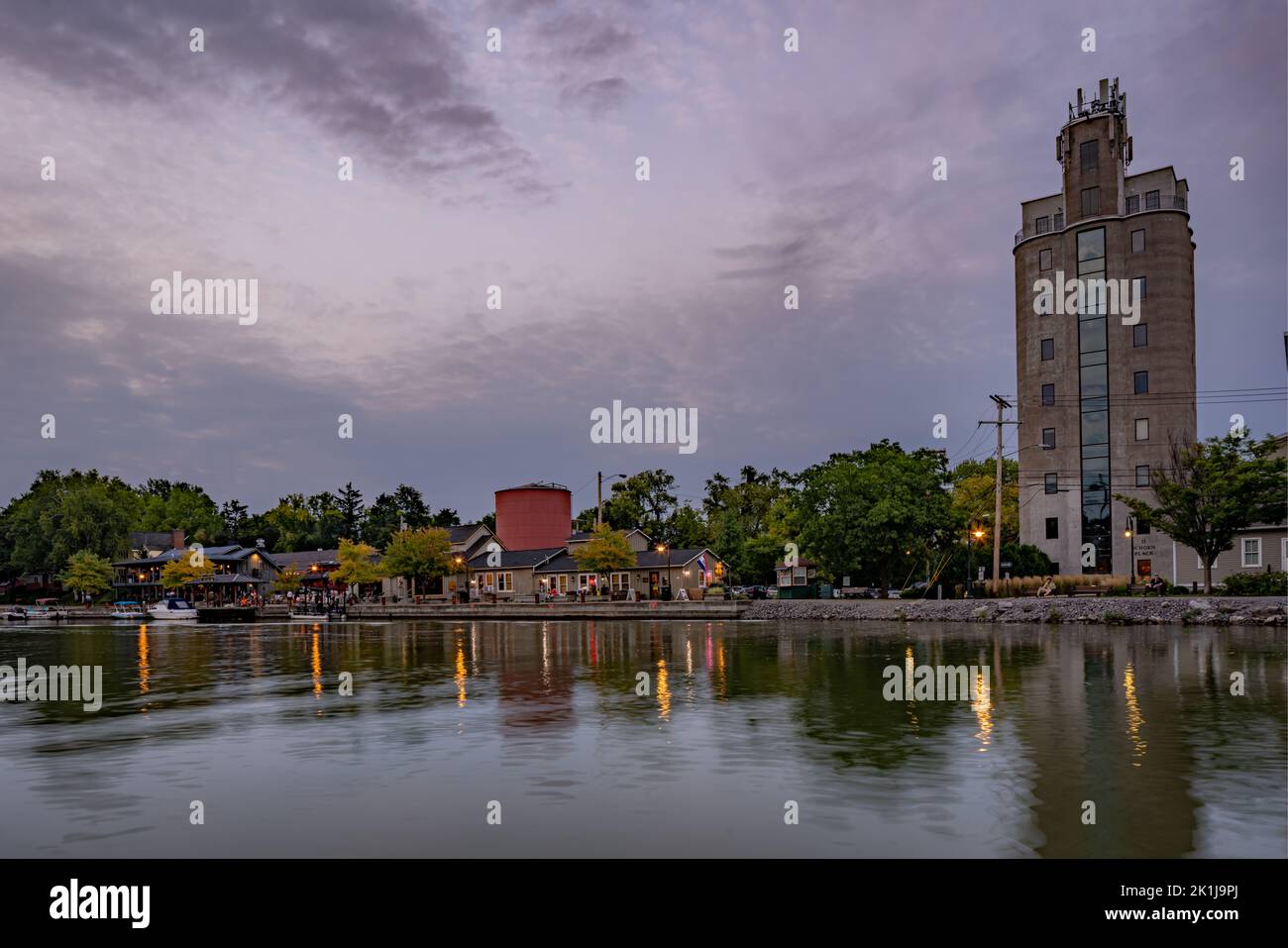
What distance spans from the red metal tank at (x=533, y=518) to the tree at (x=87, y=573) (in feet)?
193

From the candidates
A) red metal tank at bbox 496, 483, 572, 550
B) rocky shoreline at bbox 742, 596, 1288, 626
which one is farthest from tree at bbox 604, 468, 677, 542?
rocky shoreline at bbox 742, 596, 1288, 626

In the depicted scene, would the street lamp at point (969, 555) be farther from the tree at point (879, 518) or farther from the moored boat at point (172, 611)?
the moored boat at point (172, 611)

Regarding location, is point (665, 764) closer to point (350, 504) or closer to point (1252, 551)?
point (1252, 551)

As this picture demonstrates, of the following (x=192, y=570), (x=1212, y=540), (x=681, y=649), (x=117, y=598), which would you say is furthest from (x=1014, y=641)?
(x=117, y=598)

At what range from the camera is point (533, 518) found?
361 feet

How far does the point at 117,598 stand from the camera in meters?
134

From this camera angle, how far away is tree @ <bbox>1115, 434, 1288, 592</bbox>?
2082 inches

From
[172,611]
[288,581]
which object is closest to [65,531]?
[288,581]

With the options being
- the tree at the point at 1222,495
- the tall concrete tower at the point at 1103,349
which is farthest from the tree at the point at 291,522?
the tree at the point at 1222,495

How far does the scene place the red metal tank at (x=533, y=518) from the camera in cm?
10988

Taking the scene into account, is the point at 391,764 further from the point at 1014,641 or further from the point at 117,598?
the point at 117,598

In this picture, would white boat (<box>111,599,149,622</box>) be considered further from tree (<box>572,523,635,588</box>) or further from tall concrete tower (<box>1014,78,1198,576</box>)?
tall concrete tower (<box>1014,78,1198,576</box>)

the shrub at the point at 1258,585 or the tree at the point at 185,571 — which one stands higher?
the shrub at the point at 1258,585

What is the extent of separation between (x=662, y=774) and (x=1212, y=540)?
173 ft
